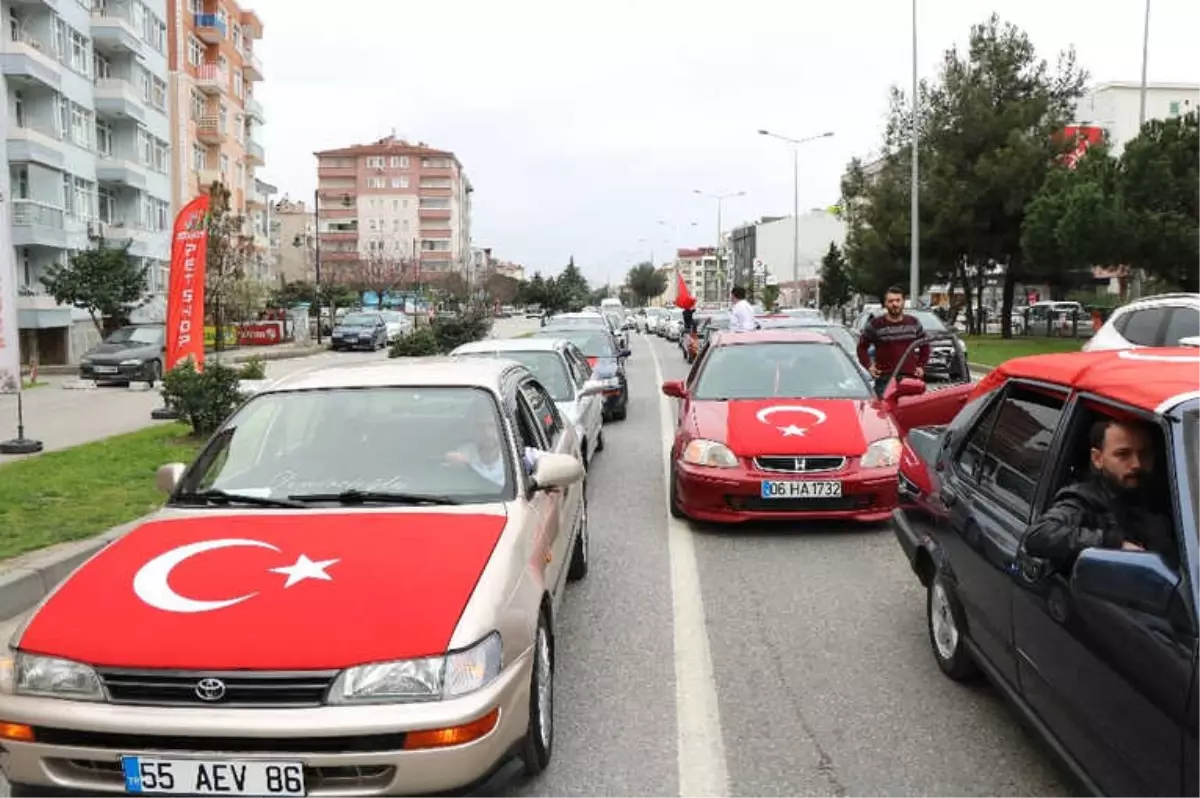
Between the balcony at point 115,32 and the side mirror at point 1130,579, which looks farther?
the balcony at point 115,32

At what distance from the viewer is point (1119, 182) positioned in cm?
2791

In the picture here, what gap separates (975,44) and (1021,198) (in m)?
6.91

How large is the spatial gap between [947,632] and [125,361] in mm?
25659

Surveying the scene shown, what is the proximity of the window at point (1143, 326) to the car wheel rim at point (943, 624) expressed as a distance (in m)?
5.81

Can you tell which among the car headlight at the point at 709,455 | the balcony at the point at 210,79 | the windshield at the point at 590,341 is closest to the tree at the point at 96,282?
the windshield at the point at 590,341

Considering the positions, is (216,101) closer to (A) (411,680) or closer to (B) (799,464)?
(B) (799,464)

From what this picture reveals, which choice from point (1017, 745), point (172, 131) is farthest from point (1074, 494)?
point (172, 131)

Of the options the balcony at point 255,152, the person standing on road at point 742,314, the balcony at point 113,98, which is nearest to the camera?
the person standing on road at point 742,314

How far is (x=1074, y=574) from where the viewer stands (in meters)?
2.81

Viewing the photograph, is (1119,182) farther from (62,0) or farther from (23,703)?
(62,0)

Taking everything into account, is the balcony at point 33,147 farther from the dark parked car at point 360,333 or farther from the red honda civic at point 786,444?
the red honda civic at point 786,444

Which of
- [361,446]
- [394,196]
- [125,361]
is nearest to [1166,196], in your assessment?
[125,361]

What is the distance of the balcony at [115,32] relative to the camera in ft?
144


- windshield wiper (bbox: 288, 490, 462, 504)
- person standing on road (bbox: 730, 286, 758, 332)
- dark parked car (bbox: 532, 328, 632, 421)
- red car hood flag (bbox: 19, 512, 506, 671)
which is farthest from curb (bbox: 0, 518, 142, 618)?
person standing on road (bbox: 730, 286, 758, 332)
